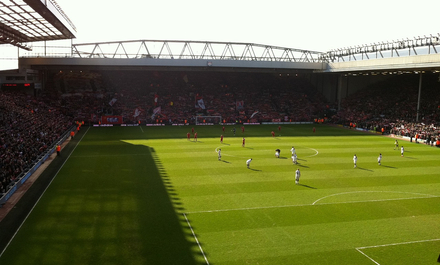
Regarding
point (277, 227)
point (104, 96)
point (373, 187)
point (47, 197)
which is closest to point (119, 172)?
point (47, 197)

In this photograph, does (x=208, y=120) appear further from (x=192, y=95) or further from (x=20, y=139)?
(x=20, y=139)

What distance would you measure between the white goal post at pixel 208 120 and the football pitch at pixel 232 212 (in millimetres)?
32543

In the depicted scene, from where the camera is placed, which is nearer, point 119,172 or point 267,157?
point 119,172

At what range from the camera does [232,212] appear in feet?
61.9

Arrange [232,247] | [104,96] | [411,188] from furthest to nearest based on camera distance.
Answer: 1. [104,96]
2. [411,188]
3. [232,247]

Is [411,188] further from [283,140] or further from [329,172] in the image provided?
[283,140]

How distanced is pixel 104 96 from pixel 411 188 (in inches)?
2336

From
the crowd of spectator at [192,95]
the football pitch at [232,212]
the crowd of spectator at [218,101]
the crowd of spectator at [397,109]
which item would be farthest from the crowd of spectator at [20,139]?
the crowd of spectator at [397,109]

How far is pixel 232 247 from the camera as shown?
14836mm

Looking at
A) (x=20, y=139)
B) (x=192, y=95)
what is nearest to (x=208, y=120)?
(x=192, y=95)

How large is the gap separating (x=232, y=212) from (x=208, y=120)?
1958 inches

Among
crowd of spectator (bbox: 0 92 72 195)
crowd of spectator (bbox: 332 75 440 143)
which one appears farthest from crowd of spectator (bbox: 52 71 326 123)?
crowd of spectator (bbox: 0 92 72 195)

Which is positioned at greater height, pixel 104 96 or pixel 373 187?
pixel 104 96

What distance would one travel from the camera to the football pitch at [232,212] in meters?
14.4
